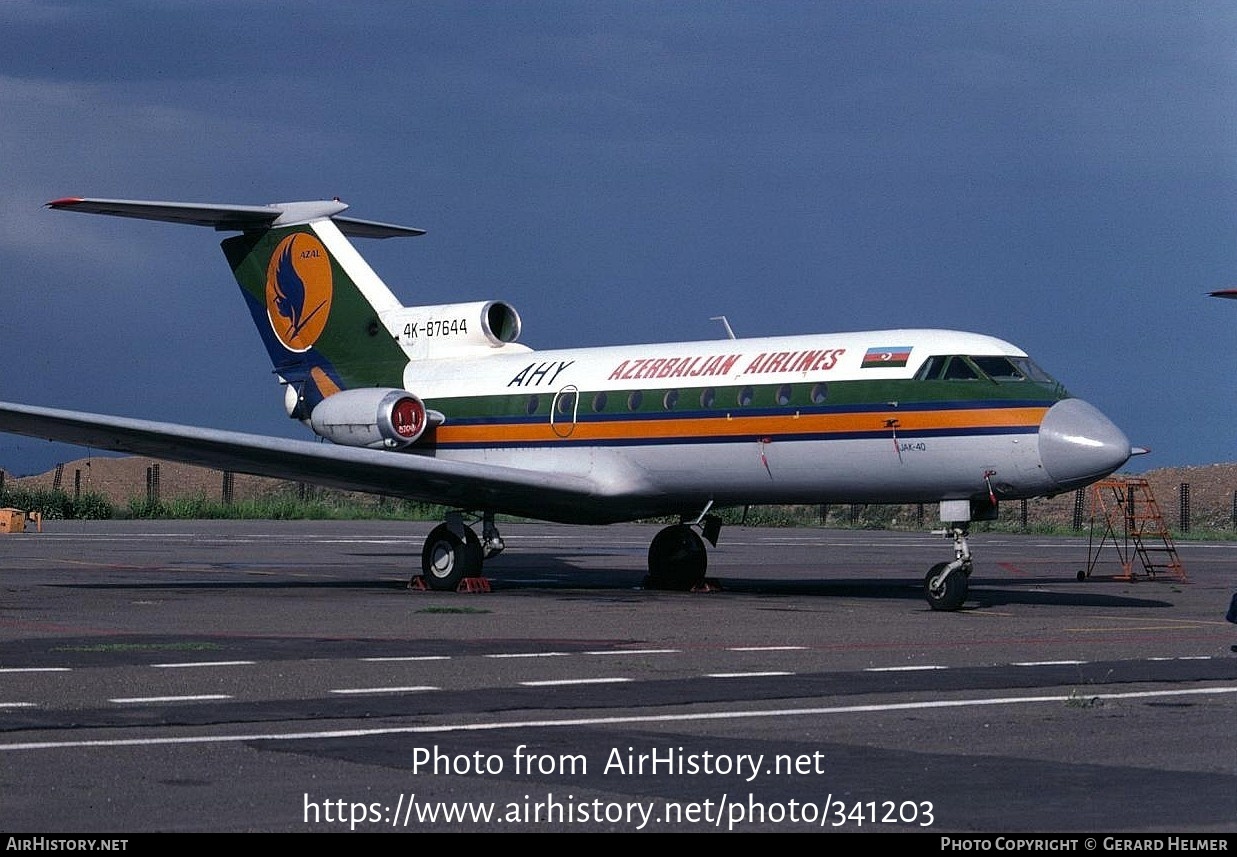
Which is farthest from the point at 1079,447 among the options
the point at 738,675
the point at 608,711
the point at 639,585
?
the point at 608,711

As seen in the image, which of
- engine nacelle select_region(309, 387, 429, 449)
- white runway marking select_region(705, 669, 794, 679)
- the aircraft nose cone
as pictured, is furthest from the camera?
engine nacelle select_region(309, 387, 429, 449)

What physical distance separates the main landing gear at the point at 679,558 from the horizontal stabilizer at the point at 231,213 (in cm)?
797

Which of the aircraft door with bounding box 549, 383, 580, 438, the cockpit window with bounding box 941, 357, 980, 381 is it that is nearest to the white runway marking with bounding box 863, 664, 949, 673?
the cockpit window with bounding box 941, 357, 980, 381

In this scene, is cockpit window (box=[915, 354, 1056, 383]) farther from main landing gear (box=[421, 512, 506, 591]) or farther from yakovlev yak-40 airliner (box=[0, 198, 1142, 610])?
main landing gear (box=[421, 512, 506, 591])

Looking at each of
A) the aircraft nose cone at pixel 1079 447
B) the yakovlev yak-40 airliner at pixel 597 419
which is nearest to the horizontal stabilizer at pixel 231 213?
the yakovlev yak-40 airliner at pixel 597 419

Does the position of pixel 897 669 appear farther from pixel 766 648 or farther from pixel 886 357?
pixel 886 357

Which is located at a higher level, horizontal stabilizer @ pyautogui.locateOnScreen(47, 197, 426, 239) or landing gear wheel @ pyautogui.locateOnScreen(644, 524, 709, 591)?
horizontal stabilizer @ pyautogui.locateOnScreen(47, 197, 426, 239)

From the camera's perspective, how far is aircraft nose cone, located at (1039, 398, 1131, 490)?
21156 mm

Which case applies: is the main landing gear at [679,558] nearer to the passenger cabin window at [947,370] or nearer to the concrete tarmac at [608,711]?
the concrete tarmac at [608,711]

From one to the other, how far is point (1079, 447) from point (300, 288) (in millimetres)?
14043

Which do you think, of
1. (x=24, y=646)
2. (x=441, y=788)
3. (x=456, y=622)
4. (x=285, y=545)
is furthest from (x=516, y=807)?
(x=285, y=545)

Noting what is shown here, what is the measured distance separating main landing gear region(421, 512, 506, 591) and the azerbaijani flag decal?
587cm

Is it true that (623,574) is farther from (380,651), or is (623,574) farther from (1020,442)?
(380,651)

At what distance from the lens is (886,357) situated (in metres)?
23.3
